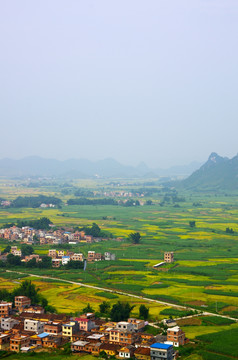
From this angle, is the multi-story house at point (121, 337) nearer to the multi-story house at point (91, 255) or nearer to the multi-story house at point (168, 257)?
the multi-story house at point (168, 257)

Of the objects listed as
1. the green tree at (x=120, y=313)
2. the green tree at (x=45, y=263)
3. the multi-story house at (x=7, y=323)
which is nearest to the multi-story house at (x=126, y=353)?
the green tree at (x=120, y=313)

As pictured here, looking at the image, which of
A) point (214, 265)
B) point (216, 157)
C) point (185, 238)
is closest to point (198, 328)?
point (214, 265)

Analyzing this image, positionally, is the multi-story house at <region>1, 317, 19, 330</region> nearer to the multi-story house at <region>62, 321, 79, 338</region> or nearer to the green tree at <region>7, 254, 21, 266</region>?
the multi-story house at <region>62, 321, 79, 338</region>

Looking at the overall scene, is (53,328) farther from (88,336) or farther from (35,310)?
(35,310)

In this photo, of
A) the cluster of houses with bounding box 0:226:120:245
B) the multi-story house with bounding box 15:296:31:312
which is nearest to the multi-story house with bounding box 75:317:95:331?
the multi-story house with bounding box 15:296:31:312

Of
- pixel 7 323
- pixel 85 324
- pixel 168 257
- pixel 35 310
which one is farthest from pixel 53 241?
pixel 85 324
